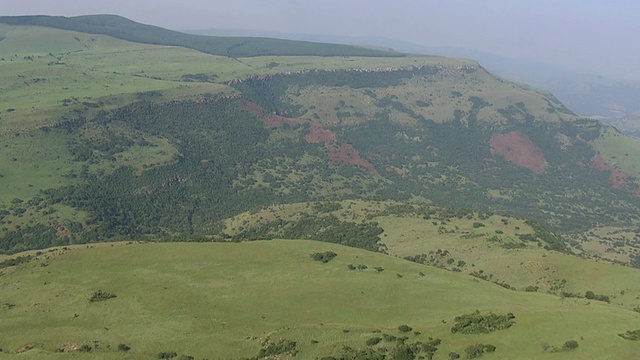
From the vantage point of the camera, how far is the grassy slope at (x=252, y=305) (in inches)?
2734

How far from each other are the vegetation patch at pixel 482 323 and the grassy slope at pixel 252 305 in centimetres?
132

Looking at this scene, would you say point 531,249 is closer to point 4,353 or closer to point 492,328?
point 492,328

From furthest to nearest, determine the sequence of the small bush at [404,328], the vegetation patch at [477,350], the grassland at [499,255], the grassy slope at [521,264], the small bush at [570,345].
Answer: the grassland at [499,255], the grassy slope at [521,264], the small bush at [404,328], the vegetation patch at [477,350], the small bush at [570,345]

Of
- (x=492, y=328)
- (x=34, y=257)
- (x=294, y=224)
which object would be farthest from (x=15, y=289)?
(x=294, y=224)

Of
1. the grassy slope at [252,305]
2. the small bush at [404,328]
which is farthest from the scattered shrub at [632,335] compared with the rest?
the small bush at [404,328]

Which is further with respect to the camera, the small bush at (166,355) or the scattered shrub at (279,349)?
the small bush at (166,355)

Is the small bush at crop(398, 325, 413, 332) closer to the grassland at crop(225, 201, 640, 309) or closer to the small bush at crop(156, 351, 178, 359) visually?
the small bush at crop(156, 351, 178, 359)

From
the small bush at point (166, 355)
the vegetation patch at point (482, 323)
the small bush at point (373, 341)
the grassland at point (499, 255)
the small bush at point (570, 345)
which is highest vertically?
the small bush at point (570, 345)

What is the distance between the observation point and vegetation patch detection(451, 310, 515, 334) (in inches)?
2763

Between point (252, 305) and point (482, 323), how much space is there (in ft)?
124

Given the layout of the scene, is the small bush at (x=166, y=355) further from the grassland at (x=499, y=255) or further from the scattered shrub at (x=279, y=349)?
the grassland at (x=499, y=255)

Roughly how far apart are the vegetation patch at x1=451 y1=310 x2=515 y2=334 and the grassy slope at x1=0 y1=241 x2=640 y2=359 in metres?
1.32

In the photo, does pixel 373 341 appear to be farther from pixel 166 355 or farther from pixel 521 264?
pixel 521 264

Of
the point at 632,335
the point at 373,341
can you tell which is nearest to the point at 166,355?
the point at 373,341
